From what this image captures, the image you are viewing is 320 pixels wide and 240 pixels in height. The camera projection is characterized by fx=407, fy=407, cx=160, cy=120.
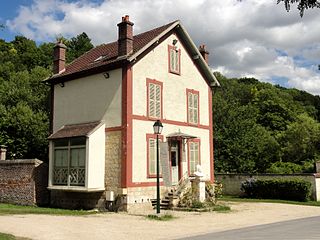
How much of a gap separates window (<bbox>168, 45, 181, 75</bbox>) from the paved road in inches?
419

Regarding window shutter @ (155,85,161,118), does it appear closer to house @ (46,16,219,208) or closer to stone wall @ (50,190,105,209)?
house @ (46,16,219,208)

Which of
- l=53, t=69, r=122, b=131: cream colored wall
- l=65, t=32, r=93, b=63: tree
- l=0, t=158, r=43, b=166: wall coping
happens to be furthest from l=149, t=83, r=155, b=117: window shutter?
l=65, t=32, r=93, b=63: tree

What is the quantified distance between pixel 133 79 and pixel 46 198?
308 inches

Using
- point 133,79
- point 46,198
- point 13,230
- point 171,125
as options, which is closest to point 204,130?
point 171,125

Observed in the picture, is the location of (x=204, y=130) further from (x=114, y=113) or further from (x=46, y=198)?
(x=46, y=198)

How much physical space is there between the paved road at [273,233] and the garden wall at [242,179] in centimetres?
1187

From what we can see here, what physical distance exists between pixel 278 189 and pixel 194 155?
6704mm

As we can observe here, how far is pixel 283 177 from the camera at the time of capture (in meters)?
26.4

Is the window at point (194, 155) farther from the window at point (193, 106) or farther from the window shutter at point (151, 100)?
the window shutter at point (151, 100)

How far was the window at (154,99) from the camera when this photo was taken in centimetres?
2023

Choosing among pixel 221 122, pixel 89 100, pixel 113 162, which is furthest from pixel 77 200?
pixel 221 122

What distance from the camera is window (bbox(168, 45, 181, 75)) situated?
21.7 metres

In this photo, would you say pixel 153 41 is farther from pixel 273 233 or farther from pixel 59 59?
pixel 273 233

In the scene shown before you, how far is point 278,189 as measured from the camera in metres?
25.6
